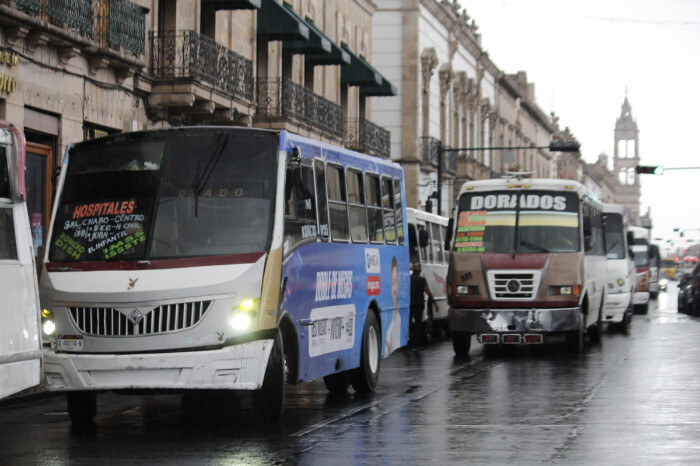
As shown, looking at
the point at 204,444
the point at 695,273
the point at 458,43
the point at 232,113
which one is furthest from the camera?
the point at 458,43

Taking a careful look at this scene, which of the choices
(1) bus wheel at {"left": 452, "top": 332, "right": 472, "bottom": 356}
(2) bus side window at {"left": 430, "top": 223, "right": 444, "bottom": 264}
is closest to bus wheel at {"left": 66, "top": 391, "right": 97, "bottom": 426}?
(1) bus wheel at {"left": 452, "top": 332, "right": 472, "bottom": 356}

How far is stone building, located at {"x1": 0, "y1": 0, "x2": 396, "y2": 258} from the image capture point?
21406 mm

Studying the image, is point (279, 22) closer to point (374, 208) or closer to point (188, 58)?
point (188, 58)

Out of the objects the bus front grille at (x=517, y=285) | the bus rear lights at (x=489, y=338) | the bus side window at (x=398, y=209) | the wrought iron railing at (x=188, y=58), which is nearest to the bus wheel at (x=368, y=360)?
the bus side window at (x=398, y=209)

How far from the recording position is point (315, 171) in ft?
46.9

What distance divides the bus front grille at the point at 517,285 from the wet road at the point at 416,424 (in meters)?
2.93

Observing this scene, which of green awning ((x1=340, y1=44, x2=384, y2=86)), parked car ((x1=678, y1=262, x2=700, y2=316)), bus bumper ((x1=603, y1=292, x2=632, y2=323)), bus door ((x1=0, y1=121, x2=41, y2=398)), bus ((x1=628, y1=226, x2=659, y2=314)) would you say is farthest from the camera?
bus ((x1=628, y1=226, x2=659, y2=314))

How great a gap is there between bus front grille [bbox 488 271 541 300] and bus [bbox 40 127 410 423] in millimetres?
8377

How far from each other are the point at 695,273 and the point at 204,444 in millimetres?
35963

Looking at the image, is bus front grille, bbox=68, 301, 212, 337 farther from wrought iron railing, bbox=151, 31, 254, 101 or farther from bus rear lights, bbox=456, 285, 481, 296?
wrought iron railing, bbox=151, 31, 254, 101

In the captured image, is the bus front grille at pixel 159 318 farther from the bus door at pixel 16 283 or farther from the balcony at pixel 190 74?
the balcony at pixel 190 74

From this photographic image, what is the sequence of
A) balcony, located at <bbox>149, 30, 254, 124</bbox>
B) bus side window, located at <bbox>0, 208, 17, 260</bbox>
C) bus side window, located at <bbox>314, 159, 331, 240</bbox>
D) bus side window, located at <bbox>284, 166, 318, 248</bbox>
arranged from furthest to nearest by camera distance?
balcony, located at <bbox>149, 30, 254, 124</bbox>
bus side window, located at <bbox>314, 159, 331, 240</bbox>
bus side window, located at <bbox>284, 166, 318, 248</bbox>
bus side window, located at <bbox>0, 208, 17, 260</bbox>

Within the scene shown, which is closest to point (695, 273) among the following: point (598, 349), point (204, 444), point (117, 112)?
point (598, 349)

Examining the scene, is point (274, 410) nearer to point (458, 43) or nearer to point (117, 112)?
point (117, 112)
